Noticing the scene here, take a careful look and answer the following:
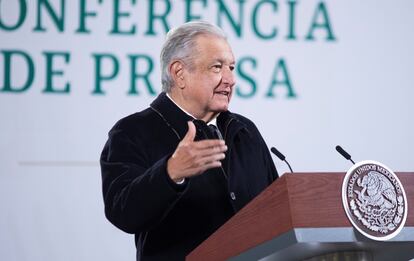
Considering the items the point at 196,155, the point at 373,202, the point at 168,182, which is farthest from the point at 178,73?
the point at 373,202

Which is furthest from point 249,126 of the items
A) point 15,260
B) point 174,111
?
point 15,260

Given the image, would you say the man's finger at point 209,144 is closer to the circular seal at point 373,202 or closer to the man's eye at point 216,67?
the circular seal at point 373,202

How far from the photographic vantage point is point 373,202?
1.88 metres

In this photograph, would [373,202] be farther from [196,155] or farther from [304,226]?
[196,155]

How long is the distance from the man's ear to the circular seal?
0.80m

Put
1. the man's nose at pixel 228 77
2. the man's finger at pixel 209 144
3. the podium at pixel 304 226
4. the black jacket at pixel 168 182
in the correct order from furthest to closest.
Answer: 1. the man's nose at pixel 228 77
2. the black jacket at pixel 168 182
3. the man's finger at pixel 209 144
4. the podium at pixel 304 226

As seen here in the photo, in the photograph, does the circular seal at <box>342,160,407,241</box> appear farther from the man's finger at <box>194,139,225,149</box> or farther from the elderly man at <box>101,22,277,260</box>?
the elderly man at <box>101,22,277,260</box>

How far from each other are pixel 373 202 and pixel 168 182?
465 mm

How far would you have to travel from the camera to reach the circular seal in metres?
1.87

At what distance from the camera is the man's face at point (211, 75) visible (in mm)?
2543

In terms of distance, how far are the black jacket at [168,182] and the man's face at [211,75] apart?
0.21 ft

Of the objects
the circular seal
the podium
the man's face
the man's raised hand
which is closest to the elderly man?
the man's face

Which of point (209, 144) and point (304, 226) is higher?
point (209, 144)

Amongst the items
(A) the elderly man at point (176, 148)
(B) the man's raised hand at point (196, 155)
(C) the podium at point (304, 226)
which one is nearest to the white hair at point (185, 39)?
(A) the elderly man at point (176, 148)
